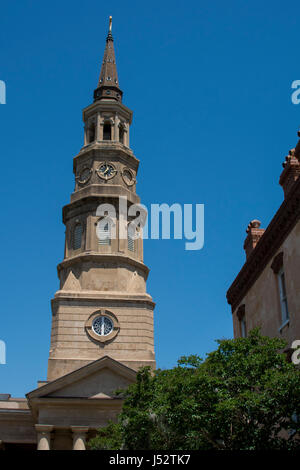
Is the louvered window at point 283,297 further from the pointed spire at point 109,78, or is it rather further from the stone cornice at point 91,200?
the pointed spire at point 109,78

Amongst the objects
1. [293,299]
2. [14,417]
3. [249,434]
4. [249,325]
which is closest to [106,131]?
[14,417]

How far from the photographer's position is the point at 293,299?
22047mm

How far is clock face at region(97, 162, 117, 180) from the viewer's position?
48844mm

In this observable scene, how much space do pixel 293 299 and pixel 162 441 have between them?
6699 millimetres

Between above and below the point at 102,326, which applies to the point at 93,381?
below

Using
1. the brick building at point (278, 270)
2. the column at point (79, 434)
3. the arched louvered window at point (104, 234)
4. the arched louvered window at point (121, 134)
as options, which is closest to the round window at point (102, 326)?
the arched louvered window at point (104, 234)

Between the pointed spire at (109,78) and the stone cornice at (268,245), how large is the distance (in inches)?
1090

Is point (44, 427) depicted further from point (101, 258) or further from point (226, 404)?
point (226, 404)

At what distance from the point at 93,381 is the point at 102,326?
5089 mm

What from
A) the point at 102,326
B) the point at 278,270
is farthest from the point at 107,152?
the point at 278,270

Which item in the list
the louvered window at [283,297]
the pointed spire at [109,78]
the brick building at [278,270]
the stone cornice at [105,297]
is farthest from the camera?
the pointed spire at [109,78]

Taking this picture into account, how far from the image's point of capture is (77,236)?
154 ft

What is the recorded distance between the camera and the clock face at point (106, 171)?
4884cm

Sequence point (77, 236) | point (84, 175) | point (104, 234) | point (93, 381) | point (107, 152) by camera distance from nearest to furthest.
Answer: point (93, 381) → point (104, 234) → point (77, 236) → point (107, 152) → point (84, 175)
